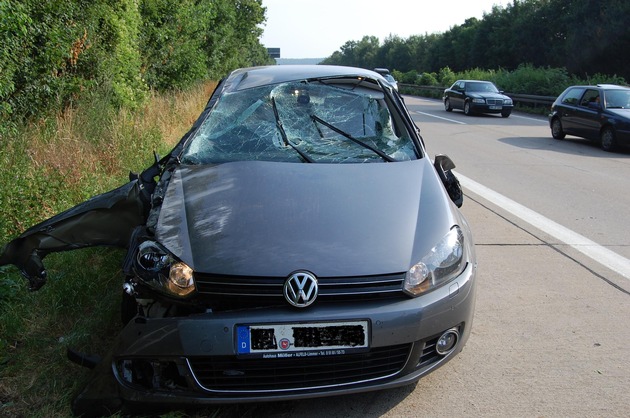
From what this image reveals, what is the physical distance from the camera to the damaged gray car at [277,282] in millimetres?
2727

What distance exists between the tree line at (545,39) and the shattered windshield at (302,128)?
106ft

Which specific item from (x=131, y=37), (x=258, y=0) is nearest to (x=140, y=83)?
(x=131, y=37)

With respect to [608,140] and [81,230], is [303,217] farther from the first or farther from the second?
[608,140]

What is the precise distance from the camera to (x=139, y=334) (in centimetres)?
278

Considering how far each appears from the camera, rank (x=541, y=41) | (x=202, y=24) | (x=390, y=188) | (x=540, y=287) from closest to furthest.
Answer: (x=390, y=188) → (x=540, y=287) → (x=202, y=24) → (x=541, y=41)

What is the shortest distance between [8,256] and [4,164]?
2.89 meters

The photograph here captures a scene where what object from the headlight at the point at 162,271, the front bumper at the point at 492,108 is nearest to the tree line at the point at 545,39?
the front bumper at the point at 492,108

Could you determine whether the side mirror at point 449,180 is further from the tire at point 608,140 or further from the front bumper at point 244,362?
the tire at point 608,140

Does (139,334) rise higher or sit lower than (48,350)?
higher

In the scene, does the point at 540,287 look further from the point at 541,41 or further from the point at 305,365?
the point at 541,41

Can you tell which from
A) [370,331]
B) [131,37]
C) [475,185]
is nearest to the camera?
[370,331]

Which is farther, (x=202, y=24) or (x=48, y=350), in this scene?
(x=202, y=24)

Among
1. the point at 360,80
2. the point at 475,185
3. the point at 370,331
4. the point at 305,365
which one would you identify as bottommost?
the point at 475,185

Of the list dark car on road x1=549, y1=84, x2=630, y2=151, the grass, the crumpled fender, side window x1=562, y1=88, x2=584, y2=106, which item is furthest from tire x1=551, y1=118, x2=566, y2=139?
the crumpled fender
